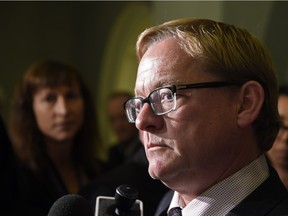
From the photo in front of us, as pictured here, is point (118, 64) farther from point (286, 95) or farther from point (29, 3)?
point (286, 95)

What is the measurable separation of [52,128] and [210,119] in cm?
113

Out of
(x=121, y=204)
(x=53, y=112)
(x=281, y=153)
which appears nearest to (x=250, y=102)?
(x=121, y=204)

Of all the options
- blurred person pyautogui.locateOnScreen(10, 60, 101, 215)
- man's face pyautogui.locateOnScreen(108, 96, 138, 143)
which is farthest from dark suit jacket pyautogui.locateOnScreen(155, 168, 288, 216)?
man's face pyautogui.locateOnScreen(108, 96, 138, 143)

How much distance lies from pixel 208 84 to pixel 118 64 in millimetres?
3768

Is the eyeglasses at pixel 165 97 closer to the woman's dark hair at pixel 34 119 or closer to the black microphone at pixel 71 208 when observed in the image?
the black microphone at pixel 71 208

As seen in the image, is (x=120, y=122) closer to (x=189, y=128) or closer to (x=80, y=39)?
(x=80, y=39)

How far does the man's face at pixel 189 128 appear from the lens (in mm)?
1008

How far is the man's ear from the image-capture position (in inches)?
40.9

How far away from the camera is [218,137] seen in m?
1.02

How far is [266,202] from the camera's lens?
3.25 feet

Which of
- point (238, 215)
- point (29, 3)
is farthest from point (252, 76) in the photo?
point (29, 3)

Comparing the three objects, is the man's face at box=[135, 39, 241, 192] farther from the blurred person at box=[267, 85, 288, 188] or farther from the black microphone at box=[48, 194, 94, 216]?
the blurred person at box=[267, 85, 288, 188]


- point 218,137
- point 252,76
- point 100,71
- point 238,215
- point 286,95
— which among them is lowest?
point 100,71

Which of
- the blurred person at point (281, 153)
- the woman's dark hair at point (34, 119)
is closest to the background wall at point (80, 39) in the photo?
the woman's dark hair at point (34, 119)
